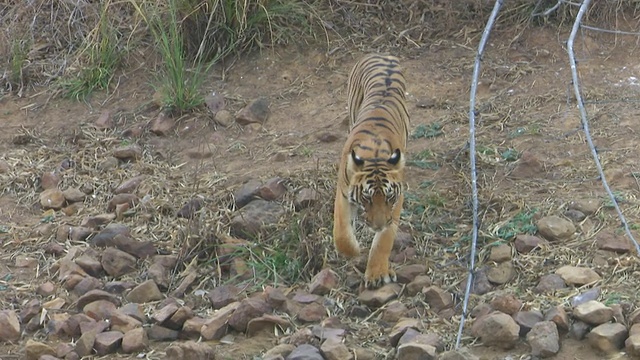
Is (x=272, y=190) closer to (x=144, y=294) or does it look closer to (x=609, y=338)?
(x=144, y=294)

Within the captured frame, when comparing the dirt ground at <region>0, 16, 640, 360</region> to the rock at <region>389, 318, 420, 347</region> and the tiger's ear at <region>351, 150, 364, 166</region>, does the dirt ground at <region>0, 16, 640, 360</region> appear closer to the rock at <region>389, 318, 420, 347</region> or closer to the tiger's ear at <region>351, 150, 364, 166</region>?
the rock at <region>389, 318, 420, 347</region>

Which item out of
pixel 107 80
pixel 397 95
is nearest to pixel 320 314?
pixel 397 95

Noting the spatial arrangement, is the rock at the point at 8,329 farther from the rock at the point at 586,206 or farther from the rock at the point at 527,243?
the rock at the point at 586,206

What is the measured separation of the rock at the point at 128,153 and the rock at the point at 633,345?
3946 mm

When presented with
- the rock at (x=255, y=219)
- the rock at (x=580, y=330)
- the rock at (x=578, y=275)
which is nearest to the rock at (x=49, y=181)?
the rock at (x=255, y=219)

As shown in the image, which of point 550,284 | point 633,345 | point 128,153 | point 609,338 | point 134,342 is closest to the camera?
point 633,345

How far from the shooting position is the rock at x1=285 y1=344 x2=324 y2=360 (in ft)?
15.9

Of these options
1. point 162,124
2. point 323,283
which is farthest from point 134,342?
point 162,124

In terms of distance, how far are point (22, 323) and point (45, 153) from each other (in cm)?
246

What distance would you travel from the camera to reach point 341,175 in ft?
19.0

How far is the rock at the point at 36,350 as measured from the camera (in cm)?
509

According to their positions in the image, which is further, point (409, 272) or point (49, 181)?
point (49, 181)

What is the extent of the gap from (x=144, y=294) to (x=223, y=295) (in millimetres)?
430

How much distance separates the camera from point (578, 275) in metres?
5.28
